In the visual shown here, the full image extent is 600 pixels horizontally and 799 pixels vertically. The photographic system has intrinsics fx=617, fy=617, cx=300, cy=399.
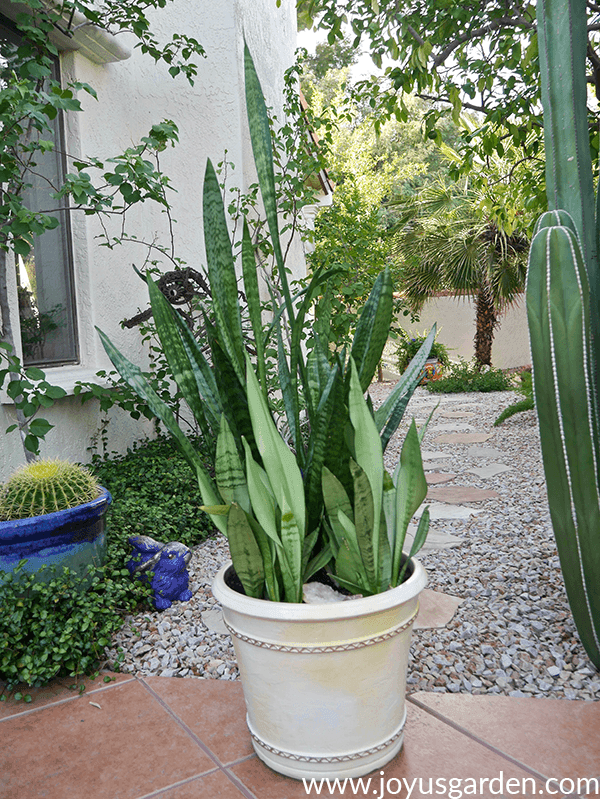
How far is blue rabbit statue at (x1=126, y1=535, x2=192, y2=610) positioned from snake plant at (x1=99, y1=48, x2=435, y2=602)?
890 mm

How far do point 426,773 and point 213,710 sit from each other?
561mm

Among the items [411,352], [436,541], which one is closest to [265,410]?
[436,541]

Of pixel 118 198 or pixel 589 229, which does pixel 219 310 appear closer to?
pixel 589 229

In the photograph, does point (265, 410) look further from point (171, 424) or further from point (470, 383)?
point (470, 383)

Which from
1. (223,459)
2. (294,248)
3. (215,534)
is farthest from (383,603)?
(294,248)

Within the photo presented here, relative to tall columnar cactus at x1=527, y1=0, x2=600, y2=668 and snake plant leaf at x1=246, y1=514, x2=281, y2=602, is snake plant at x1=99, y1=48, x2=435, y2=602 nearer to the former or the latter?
snake plant leaf at x1=246, y1=514, x2=281, y2=602

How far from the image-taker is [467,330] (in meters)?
12.3

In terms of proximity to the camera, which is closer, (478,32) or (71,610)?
(71,610)

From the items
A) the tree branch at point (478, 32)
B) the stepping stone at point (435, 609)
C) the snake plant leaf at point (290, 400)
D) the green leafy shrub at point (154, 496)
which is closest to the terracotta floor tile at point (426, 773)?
the stepping stone at point (435, 609)

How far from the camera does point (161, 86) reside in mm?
4074

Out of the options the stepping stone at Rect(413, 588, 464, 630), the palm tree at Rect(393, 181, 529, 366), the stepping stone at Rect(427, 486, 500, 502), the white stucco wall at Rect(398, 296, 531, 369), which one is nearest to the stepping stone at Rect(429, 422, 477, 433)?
the stepping stone at Rect(427, 486, 500, 502)

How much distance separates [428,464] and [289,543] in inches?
133

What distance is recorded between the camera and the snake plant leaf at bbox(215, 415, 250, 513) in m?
1.29

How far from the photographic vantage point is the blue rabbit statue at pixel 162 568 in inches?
86.4
